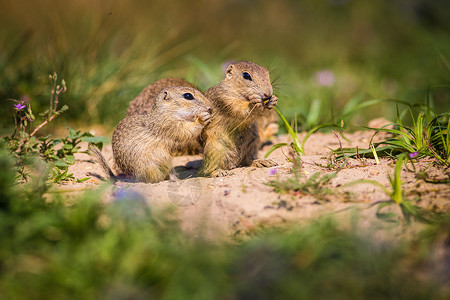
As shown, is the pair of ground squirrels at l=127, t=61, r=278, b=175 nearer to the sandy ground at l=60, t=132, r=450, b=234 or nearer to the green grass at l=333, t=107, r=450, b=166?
the sandy ground at l=60, t=132, r=450, b=234

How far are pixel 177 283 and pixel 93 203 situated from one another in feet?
2.36

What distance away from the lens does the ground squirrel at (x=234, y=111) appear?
3877 millimetres

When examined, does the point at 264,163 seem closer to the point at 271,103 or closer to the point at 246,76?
the point at 271,103

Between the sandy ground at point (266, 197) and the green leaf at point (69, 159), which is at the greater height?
the green leaf at point (69, 159)

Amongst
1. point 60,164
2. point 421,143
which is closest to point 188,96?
point 60,164

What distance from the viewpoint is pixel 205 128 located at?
13.3ft

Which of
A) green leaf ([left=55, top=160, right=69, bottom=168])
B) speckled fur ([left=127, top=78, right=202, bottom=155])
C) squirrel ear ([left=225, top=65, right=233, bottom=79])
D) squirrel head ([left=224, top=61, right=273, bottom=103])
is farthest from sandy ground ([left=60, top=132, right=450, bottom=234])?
speckled fur ([left=127, top=78, right=202, bottom=155])

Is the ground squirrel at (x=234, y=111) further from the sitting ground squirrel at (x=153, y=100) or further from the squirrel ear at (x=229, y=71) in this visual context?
the sitting ground squirrel at (x=153, y=100)

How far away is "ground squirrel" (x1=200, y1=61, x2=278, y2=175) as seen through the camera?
3877 mm

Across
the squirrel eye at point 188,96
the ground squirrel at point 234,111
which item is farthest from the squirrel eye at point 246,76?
the squirrel eye at point 188,96

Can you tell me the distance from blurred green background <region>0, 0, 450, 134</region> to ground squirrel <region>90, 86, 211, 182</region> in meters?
0.97

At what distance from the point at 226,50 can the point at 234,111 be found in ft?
11.8

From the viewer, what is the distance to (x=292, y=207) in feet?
9.21

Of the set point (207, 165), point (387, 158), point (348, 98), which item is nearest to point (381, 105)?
point (348, 98)
